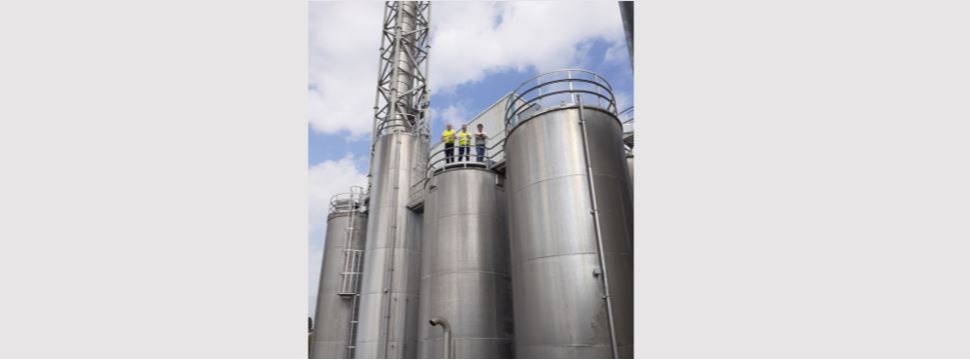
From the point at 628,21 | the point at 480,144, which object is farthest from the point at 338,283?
the point at 628,21

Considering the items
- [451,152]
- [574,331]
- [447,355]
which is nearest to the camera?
[574,331]

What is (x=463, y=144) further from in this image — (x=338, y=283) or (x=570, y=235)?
(x=338, y=283)

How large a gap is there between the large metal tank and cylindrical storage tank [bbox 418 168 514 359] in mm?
1801

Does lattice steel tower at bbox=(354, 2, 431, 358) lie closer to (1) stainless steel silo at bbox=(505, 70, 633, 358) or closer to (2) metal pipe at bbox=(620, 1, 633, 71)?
(1) stainless steel silo at bbox=(505, 70, 633, 358)

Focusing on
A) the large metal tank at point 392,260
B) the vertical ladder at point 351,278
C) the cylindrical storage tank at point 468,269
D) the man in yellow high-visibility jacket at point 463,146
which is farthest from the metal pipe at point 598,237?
the vertical ladder at point 351,278

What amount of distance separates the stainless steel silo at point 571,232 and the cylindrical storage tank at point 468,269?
9.12 feet

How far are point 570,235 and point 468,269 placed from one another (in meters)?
4.59

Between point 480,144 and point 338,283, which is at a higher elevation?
point 480,144

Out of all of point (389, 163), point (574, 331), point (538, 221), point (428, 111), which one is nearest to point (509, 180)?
point (538, 221)

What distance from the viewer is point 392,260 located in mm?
16062

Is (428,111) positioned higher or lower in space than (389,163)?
higher

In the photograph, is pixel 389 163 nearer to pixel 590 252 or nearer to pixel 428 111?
pixel 428 111

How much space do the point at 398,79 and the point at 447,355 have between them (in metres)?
14.2

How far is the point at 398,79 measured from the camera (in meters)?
21.0
